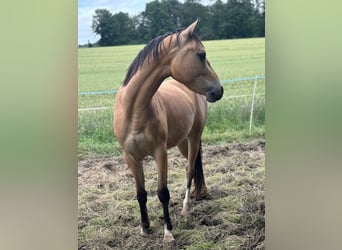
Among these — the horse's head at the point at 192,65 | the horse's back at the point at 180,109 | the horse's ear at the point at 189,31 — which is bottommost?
the horse's back at the point at 180,109

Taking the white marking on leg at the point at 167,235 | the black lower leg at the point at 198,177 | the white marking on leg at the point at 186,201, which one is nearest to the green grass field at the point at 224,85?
the black lower leg at the point at 198,177

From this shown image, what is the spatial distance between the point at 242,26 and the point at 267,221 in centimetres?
Answer: 79

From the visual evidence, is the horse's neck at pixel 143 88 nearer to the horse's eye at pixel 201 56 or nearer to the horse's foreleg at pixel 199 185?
the horse's eye at pixel 201 56

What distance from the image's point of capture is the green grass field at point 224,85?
67.2 inches

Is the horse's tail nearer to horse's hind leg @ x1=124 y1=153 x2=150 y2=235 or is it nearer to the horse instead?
the horse

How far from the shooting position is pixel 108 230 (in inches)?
66.8

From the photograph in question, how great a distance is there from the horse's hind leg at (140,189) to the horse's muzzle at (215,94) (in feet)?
1.21

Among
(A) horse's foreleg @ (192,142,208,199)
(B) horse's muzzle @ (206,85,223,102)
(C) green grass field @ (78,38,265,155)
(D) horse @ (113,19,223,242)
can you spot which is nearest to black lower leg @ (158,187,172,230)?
(D) horse @ (113,19,223,242)
